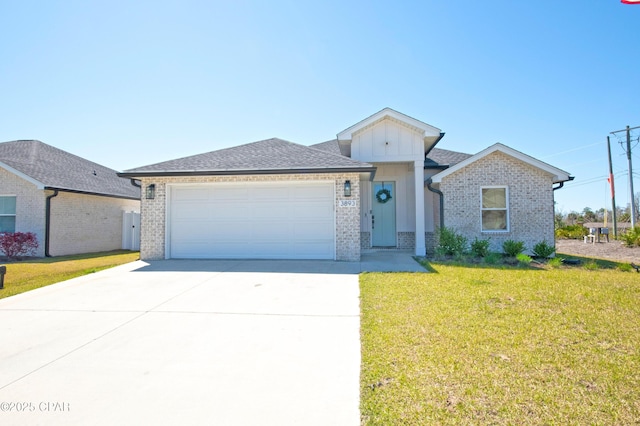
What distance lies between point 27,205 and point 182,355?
13.1 metres

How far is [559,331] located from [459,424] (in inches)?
103

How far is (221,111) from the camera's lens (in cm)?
1320

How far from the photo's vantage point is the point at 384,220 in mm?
12711

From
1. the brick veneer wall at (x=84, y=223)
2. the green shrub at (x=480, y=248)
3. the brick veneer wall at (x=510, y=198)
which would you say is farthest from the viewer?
the brick veneer wall at (x=84, y=223)

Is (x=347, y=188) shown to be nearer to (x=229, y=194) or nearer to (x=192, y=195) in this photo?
(x=229, y=194)

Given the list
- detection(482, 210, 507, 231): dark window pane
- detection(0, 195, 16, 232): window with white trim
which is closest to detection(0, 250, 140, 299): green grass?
detection(0, 195, 16, 232): window with white trim

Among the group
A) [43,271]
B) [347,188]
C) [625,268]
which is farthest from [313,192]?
[625,268]

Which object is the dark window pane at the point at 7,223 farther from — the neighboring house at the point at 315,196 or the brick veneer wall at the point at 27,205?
the neighboring house at the point at 315,196

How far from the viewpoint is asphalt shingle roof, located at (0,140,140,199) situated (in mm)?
12492

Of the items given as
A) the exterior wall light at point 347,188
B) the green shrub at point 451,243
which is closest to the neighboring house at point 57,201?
the exterior wall light at point 347,188

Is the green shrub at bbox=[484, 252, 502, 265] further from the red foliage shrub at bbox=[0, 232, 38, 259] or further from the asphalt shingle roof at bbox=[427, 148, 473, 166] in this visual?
the red foliage shrub at bbox=[0, 232, 38, 259]

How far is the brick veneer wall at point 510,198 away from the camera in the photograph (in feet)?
34.9

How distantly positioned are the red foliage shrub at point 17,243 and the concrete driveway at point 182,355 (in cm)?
753

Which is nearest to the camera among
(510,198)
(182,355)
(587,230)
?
(182,355)
